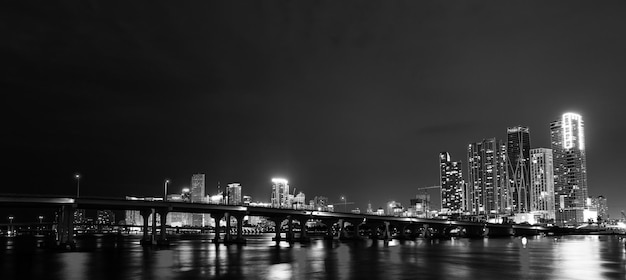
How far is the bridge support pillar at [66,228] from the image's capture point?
109 metres

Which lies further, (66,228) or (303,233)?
(303,233)

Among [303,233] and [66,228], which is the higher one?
[66,228]

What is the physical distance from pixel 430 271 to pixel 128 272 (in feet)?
108

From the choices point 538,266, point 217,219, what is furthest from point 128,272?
point 217,219

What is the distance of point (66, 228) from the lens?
4336 inches

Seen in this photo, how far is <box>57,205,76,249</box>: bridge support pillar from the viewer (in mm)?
109188

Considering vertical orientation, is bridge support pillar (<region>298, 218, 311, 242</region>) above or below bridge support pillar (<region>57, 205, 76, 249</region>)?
below

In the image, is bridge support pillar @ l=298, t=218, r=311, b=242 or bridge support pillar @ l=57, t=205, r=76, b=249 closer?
bridge support pillar @ l=57, t=205, r=76, b=249

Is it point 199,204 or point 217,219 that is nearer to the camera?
point 199,204

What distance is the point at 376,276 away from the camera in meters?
55.1

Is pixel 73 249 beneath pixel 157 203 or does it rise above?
beneath

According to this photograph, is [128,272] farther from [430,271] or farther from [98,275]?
[430,271]

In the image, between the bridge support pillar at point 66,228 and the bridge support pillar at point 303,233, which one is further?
the bridge support pillar at point 303,233

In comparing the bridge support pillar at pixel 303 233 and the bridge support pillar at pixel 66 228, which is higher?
the bridge support pillar at pixel 66 228
